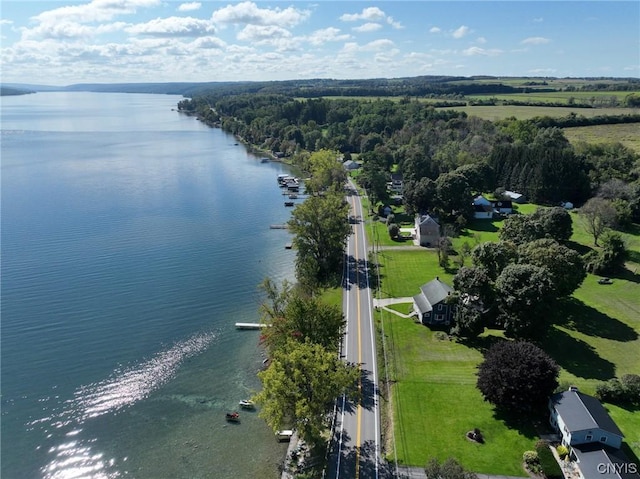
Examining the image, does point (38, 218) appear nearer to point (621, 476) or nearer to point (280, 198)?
point (280, 198)

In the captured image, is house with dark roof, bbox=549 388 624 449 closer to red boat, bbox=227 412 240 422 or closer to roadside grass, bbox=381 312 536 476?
roadside grass, bbox=381 312 536 476

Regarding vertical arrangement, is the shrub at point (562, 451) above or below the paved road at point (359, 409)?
above

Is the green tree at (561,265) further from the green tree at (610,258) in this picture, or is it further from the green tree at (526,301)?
the green tree at (610,258)

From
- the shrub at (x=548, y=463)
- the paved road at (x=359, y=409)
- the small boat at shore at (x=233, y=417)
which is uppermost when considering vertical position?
the shrub at (x=548, y=463)

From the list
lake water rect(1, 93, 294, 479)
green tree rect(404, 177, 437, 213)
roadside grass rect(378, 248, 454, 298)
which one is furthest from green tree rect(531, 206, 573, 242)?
lake water rect(1, 93, 294, 479)

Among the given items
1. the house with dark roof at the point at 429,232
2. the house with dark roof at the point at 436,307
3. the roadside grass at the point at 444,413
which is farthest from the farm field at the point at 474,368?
the house with dark roof at the point at 429,232


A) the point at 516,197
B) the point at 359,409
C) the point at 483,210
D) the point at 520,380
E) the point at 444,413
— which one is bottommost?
the point at 359,409

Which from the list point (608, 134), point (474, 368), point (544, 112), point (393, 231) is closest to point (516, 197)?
point (393, 231)

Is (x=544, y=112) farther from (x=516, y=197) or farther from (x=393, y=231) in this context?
(x=393, y=231)
